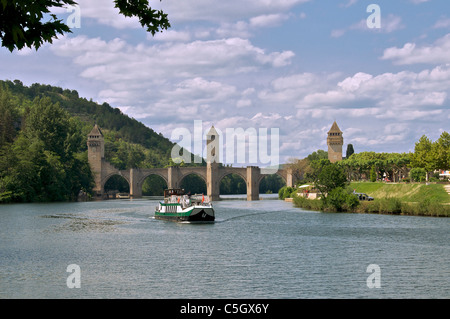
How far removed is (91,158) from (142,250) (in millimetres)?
116714

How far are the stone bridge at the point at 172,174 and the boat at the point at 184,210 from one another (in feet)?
230

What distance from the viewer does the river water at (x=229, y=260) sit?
914 inches

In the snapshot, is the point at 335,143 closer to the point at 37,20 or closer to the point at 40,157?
the point at 40,157

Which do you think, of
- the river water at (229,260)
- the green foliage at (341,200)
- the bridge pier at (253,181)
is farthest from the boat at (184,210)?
the bridge pier at (253,181)

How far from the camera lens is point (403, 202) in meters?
64.2

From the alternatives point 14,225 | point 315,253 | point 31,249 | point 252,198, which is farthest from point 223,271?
point 252,198

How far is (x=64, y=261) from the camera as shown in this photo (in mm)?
30672

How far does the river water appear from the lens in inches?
914

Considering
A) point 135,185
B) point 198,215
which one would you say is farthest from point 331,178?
point 135,185

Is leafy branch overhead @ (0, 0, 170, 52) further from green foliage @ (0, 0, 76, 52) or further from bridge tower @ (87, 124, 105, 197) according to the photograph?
bridge tower @ (87, 124, 105, 197)

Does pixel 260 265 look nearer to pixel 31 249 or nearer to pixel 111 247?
pixel 111 247

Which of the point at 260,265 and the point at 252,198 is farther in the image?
the point at 252,198

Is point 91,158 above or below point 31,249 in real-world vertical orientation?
above

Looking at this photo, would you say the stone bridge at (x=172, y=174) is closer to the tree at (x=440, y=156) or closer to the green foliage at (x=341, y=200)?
the tree at (x=440, y=156)
